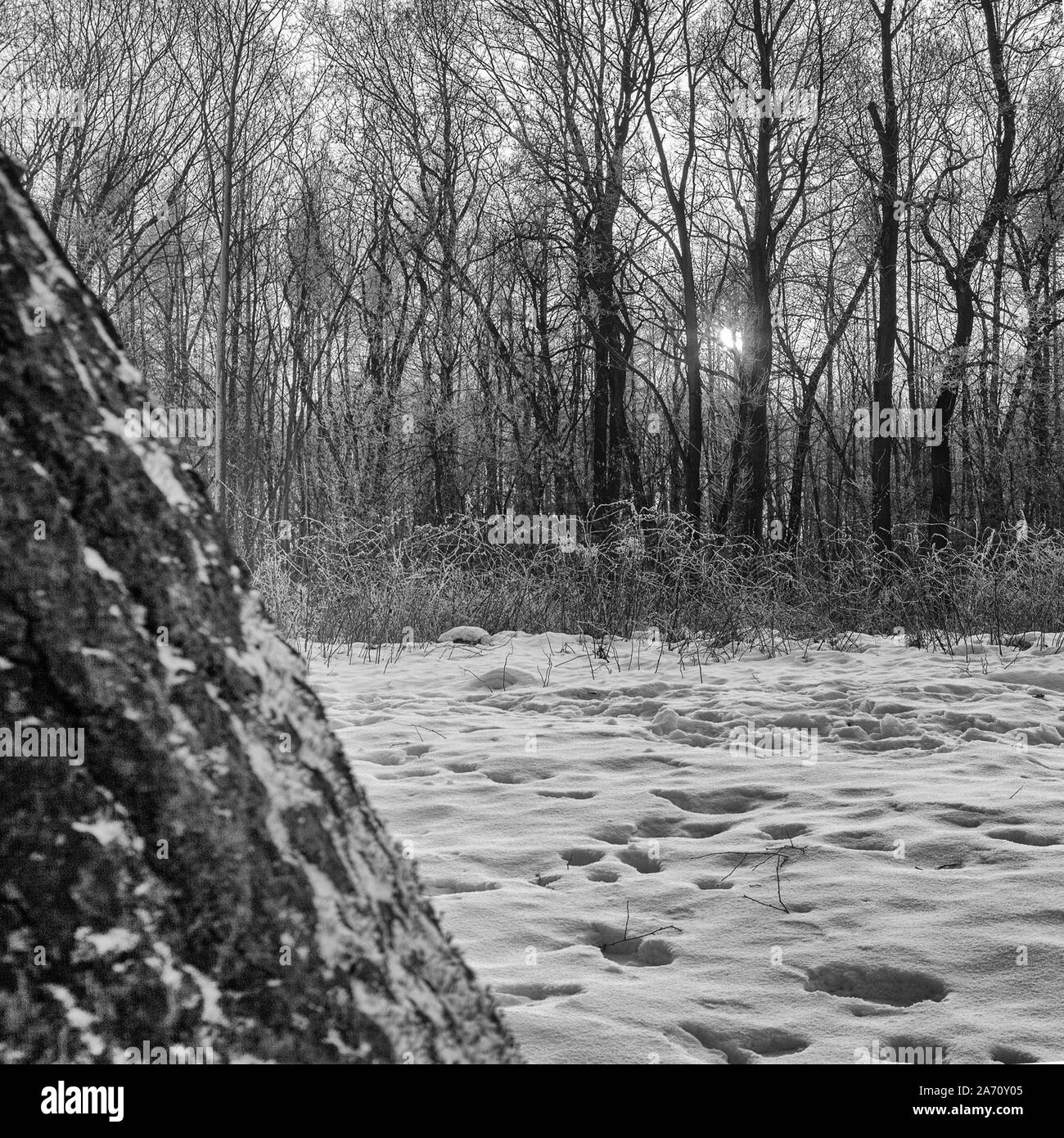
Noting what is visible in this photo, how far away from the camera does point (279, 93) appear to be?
1474 cm

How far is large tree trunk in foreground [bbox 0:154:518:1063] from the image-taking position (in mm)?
702

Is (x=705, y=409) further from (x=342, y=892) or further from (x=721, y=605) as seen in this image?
(x=342, y=892)

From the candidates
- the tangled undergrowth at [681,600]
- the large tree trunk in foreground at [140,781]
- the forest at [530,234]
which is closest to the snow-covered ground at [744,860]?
A: the large tree trunk in foreground at [140,781]

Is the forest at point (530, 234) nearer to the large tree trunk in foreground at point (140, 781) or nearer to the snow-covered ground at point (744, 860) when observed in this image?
the snow-covered ground at point (744, 860)

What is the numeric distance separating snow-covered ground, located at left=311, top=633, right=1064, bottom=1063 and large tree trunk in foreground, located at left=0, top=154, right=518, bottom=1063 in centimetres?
95

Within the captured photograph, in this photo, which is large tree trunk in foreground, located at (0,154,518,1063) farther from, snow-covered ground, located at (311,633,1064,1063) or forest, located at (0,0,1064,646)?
forest, located at (0,0,1064,646)

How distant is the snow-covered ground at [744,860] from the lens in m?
1.72

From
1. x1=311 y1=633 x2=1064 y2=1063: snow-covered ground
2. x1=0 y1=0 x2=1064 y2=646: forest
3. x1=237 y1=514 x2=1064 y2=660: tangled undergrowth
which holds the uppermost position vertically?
x1=0 y1=0 x2=1064 y2=646: forest

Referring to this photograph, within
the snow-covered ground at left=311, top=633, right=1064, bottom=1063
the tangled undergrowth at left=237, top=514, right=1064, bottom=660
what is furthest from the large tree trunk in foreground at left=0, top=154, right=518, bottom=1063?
the tangled undergrowth at left=237, top=514, right=1064, bottom=660

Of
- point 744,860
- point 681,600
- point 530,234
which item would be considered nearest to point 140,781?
point 744,860

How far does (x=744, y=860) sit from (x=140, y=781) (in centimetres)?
212

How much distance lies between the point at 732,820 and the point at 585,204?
11.8 metres

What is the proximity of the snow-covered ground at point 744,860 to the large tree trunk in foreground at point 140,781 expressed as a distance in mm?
955
